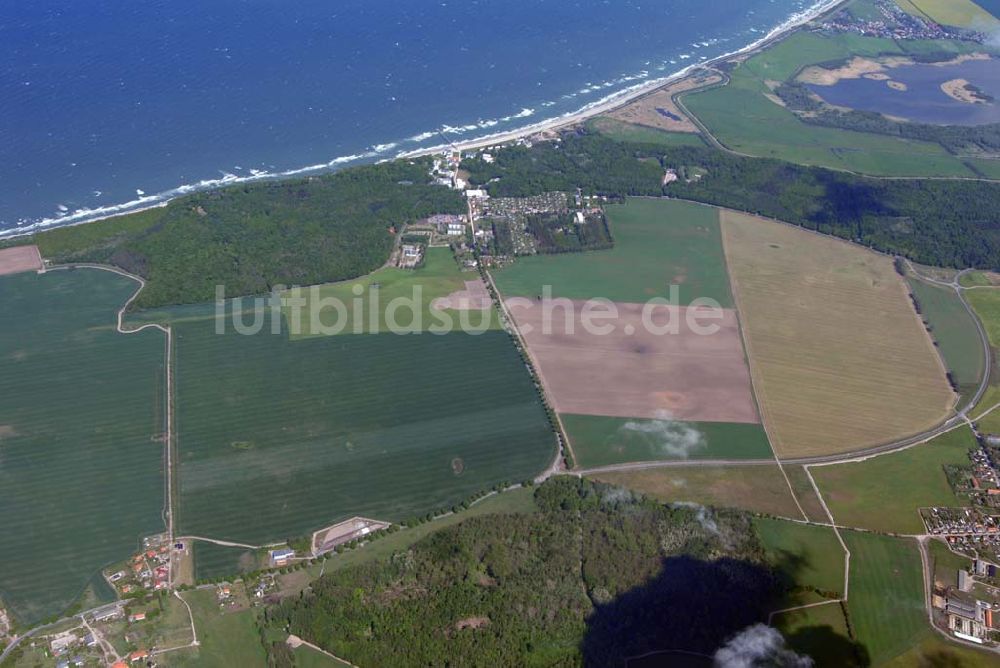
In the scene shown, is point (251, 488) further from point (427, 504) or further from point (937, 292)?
point (937, 292)

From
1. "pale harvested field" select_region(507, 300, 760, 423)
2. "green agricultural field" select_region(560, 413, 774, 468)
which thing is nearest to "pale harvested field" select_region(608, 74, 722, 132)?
"pale harvested field" select_region(507, 300, 760, 423)

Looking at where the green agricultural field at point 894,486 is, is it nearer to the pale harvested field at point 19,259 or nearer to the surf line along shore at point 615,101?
the surf line along shore at point 615,101

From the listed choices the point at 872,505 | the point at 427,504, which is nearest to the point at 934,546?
the point at 872,505

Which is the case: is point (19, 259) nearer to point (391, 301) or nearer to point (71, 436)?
point (71, 436)

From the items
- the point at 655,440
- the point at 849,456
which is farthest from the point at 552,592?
the point at 849,456

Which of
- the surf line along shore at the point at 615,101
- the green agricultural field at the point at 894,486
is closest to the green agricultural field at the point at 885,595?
the green agricultural field at the point at 894,486
